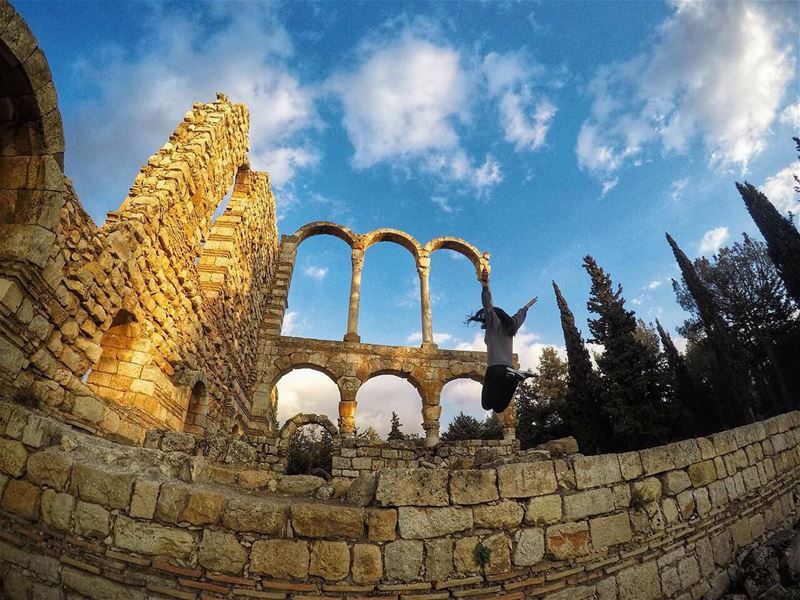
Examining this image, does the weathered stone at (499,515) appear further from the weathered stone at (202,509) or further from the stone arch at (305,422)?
the stone arch at (305,422)

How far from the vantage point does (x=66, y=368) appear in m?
4.50

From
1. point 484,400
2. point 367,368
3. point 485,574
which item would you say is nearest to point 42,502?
point 485,574

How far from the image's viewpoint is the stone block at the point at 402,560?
9.70 ft

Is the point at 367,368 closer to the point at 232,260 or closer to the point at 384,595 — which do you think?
the point at 232,260

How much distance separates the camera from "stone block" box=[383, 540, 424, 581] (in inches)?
116

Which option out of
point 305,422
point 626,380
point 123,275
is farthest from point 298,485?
point 626,380

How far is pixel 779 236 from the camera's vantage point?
2223 centimetres

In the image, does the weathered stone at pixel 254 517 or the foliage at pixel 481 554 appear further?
the foliage at pixel 481 554

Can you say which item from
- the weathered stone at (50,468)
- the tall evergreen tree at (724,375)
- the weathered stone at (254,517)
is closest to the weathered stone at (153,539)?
the weathered stone at (254,517)

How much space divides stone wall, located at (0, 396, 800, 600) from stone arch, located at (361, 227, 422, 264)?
13390mm

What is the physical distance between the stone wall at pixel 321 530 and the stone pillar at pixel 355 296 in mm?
10787

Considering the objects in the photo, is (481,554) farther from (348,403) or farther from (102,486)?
(348,403)

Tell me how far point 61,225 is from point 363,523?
447 centimetres

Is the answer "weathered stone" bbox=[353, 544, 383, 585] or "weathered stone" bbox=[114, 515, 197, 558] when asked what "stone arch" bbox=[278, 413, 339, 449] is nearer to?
"weathered stone" bbox=[114, 515, 197, 558]
